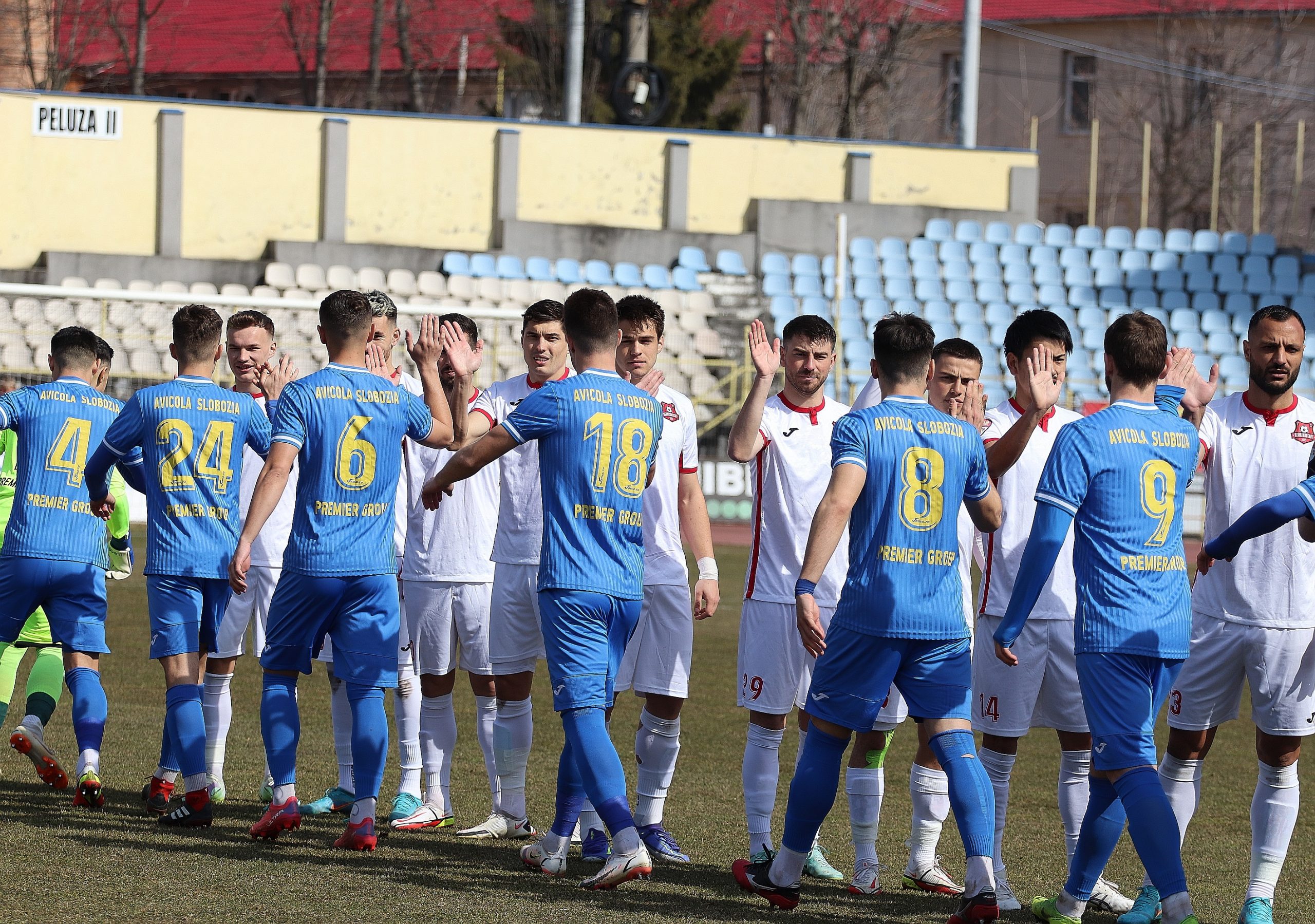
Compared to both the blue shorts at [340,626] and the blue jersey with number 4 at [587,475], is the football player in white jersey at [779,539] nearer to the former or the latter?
the blue jersey with number 4 at [587,475]

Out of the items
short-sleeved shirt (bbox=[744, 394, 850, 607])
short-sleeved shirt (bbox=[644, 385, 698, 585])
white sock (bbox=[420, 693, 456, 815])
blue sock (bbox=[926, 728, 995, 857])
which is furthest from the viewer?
white sock (bbox=[420, 693, 456, 815])

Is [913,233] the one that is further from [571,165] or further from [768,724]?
[768,724]

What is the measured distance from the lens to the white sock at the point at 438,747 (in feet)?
23.6

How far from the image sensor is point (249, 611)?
26.1ft

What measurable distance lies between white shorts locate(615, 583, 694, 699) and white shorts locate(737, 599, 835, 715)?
0.28m

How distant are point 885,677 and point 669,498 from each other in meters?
1.75

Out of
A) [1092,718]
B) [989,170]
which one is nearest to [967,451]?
[1092,718]

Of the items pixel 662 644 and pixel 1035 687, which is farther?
pixel 662 644

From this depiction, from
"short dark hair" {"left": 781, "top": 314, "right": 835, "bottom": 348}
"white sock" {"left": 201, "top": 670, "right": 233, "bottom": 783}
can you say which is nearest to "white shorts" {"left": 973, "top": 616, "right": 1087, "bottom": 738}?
"short dark hair" {"left": 781, "top": 314, "right": 835, "bottom": 348}

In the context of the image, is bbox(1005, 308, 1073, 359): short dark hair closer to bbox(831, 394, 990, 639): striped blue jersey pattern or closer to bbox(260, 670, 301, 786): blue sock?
bbox(831, 394, 990, 639): striped blue jersey pattern

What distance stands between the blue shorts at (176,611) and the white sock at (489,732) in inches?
51.5

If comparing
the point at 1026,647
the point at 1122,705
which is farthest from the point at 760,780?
the point at 1122,705

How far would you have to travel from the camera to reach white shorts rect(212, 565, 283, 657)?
7750 millimetres

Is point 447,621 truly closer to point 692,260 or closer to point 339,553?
point 339,553
